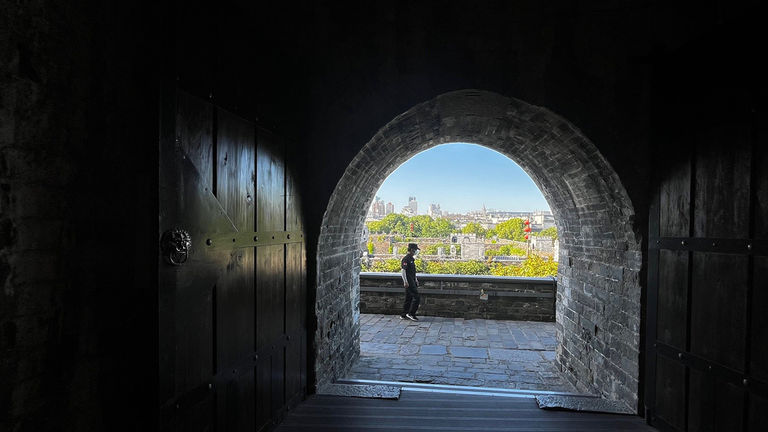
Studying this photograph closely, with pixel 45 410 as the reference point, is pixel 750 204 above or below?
above

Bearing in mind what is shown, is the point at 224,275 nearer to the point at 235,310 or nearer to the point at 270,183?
the point at 235,310

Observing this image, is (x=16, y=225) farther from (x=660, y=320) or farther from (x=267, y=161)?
(x=660, y=320)

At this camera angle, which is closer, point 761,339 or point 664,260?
point 761,339

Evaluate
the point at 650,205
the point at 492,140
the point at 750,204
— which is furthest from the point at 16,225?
the point at 492,140

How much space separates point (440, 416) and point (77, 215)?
325 cm

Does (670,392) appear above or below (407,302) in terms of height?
above

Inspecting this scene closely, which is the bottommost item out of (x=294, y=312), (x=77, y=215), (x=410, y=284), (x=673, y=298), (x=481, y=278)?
(x=410, y=284)

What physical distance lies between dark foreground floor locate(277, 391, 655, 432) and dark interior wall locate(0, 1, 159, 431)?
191 centimetres

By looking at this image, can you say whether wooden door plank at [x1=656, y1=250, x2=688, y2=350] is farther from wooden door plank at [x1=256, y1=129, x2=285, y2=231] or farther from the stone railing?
the stone railing

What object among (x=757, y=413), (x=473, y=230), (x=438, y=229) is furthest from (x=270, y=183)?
(x=473, y=230)

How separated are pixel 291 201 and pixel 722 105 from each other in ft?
11.3

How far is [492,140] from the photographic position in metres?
5.51

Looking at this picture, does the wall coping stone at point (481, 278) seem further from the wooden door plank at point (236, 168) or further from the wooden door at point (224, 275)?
the wooden door plank at point (236, 168)

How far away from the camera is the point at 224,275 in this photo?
8.17 feet
